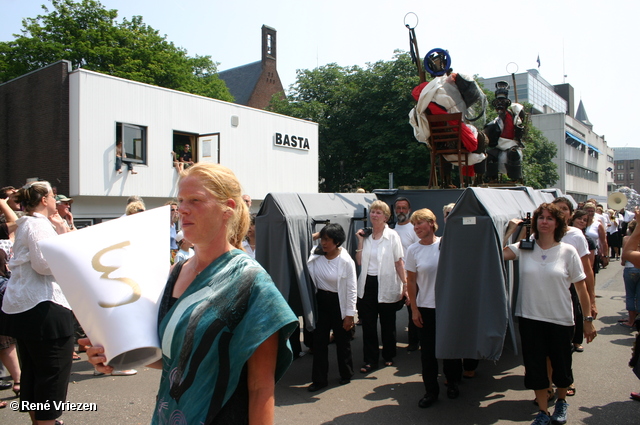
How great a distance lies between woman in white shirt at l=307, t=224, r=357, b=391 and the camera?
207 inches

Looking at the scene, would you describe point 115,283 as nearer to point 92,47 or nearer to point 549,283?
point 549,283

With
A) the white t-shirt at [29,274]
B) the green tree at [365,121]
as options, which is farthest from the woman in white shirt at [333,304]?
the green tree at [365,121]

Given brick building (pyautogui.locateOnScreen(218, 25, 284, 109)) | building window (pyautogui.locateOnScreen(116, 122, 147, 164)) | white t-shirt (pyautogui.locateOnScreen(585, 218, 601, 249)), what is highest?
brick building (pyautogui.locateOnScreen(218, 25, 284, 109))

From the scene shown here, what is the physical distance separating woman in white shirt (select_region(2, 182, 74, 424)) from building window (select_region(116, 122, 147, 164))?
49.7ft

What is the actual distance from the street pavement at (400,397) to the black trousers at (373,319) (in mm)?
246

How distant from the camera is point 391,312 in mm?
5941

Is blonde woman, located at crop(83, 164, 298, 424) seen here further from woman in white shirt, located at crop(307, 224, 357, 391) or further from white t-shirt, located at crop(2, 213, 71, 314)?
woman in white shirt, located at crop(307, 224, 357, 391)

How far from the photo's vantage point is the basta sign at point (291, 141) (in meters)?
23.6

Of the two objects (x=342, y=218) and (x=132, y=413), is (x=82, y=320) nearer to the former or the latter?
(x=132, y=413)

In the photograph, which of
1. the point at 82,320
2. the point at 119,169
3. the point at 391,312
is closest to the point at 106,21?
the point at 119,169

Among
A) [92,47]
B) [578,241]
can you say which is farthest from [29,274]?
[92,47]

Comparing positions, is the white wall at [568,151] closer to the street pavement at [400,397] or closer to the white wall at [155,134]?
the white wall at [155,134]

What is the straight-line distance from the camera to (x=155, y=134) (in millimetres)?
18844

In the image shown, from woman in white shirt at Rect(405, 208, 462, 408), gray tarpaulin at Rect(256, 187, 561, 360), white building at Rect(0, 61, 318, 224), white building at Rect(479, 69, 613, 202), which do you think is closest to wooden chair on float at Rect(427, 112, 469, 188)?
gray tarpaulin at Rect(256, 187, 561, 360)
